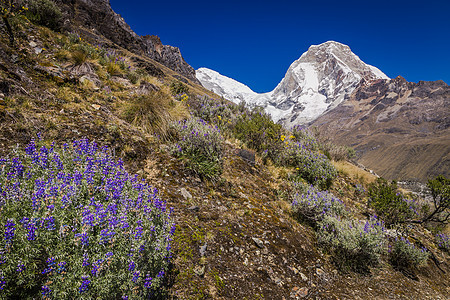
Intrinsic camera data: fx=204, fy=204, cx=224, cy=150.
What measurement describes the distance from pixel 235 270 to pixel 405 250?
4.34m

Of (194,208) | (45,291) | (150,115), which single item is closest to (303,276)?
(194,208)

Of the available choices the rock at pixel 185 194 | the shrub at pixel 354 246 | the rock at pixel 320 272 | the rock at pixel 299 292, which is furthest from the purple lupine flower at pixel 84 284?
the shrub at pixel 354 246

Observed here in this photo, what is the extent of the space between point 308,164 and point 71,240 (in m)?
6.55

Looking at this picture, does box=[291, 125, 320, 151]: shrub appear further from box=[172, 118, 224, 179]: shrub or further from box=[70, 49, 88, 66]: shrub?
box=[70, 49, 88, 66]: shrub

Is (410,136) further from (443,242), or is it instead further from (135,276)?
(135,276)

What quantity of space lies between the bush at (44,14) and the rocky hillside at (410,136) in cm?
9230

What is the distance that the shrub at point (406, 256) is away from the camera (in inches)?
180

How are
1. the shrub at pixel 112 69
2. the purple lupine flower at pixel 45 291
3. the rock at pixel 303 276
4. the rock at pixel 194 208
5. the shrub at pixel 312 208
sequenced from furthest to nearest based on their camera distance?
the shrub at pixel 112 69 < the shrub at pixel 312 208 < the rock at pixel 194 208 < the rock at pixel 303 276 < the purple lupine flower at pixel 45 291

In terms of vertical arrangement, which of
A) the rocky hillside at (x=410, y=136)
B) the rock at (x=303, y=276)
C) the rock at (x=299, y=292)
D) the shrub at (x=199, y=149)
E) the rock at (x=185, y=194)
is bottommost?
the rock at (x=299, y=292)

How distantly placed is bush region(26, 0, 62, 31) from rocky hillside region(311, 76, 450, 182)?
92.3 metres

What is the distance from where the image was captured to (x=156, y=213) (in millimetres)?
2541

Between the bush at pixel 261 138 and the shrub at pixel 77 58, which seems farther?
the bush at pixel 261 138

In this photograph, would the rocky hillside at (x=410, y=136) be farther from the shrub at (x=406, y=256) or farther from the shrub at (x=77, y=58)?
the shrub at (x=77, y=58)

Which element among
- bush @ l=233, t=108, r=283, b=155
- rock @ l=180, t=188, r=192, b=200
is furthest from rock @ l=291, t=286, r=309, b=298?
bush @ l=233, t=108, r=283, b=155
